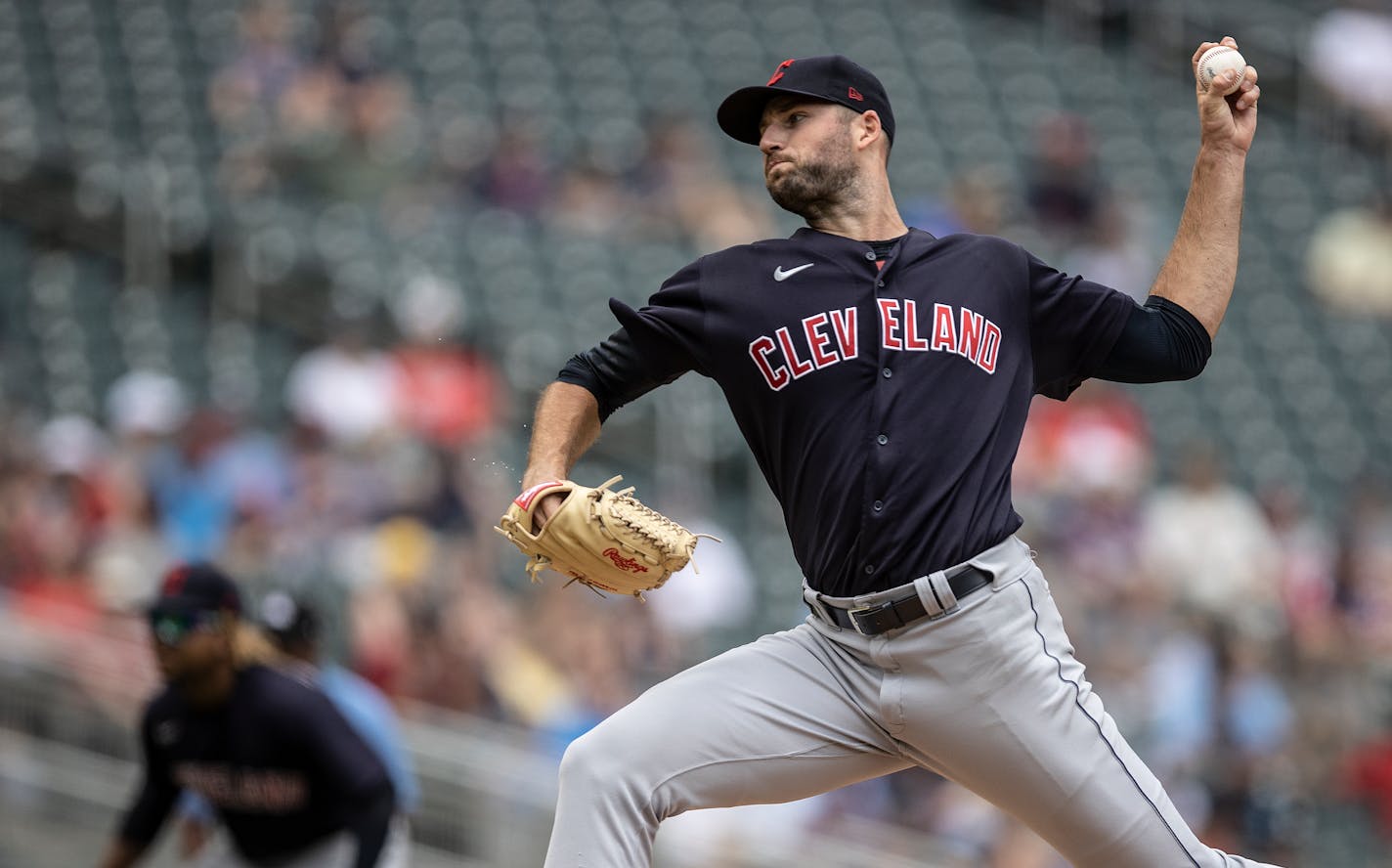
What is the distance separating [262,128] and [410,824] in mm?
5204

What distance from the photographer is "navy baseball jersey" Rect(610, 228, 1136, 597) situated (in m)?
3.42

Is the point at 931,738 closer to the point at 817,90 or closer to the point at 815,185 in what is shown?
the point at 815,185

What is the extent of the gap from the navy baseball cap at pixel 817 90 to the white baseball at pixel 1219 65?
0.60m

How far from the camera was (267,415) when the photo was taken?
32.4 feet

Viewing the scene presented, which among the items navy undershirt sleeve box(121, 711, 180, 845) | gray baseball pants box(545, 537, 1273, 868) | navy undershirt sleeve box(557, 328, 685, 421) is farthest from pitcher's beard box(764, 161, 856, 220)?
navy undershirt sleeve box(121, 711, 180, 845)

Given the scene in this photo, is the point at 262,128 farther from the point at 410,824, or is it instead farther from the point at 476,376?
the point at 410,824

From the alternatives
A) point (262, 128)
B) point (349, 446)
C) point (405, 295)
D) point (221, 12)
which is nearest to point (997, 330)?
point (349, 446)

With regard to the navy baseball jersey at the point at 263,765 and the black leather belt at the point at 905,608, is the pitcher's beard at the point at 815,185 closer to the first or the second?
the black leather belt at the point at 905,608

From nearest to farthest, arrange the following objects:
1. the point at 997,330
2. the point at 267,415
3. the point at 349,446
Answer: the point at 997,330
the point at 349,446
the point at 267,415

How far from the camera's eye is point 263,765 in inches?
201

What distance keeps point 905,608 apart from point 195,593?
2.43 metres

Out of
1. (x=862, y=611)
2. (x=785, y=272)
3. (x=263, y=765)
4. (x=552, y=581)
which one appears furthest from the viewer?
(x=552, y=581)

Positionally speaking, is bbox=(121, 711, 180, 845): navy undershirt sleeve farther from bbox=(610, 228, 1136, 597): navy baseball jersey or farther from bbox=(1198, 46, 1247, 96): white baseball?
bbox=(1198, 46, 1247, 96): white baseball

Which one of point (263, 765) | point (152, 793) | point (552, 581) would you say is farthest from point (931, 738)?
point (552, 581)
